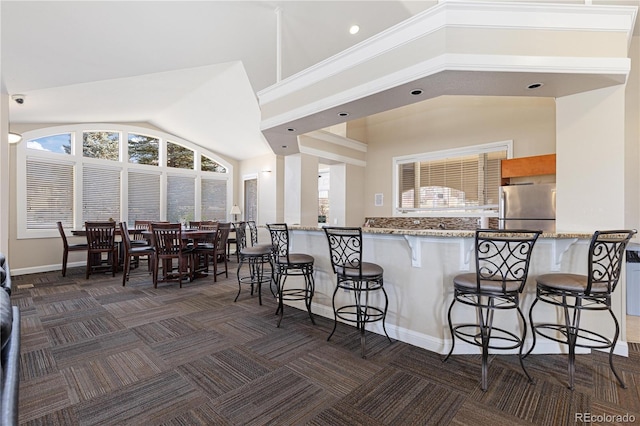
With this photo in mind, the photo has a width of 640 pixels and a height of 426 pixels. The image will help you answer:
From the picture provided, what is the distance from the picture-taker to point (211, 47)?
13.1 feet

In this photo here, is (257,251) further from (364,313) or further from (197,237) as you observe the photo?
(364,313)

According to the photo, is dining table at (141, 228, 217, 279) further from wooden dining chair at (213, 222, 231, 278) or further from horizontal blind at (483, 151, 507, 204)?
horizontal blind at (483, 151, 507, 204)

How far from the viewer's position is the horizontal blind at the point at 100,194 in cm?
608

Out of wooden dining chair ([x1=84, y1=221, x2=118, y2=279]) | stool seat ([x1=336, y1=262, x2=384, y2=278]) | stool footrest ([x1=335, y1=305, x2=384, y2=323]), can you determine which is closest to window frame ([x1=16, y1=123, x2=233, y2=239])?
wooden dining chair ([x1=84, y1=221, x2=118, y2=279])

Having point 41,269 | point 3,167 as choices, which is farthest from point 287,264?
point 41,269

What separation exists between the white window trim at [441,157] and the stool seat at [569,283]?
8.60ft

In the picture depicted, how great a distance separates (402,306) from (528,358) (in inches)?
40.1

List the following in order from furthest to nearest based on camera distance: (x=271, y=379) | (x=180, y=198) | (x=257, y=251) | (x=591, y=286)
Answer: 1. (x=180, y=198)
2. (x=257, y=251)
3. (x=271, y=379)
4. (x=591, y=286)

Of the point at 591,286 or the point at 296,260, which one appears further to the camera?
the point at 296,260

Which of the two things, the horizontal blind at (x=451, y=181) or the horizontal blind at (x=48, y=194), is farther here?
the horizontal blind at (x=48, y=194)

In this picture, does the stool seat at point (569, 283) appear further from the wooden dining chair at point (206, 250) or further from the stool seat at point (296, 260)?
the wooden dining chair at point (206, 250)

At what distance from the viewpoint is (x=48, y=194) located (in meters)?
5.61

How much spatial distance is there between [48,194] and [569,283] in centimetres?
782

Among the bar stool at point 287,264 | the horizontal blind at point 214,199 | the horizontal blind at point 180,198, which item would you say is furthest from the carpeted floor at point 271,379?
the horizontal blind at point 214,199
